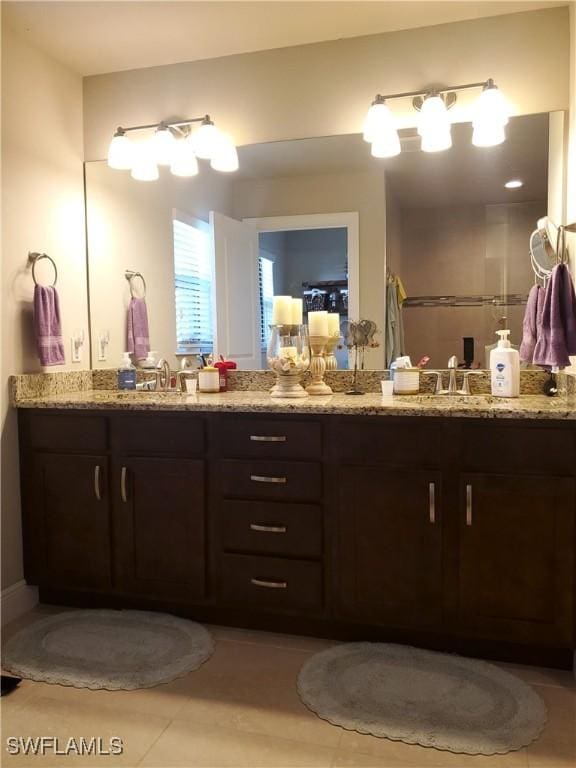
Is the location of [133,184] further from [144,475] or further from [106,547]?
[106,547]

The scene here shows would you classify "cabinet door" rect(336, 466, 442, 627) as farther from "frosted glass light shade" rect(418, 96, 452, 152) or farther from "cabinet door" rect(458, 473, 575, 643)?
"frosted glass light shade" rect(418, 96, 452, 152)

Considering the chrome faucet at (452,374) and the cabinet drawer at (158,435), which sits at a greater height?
the chrome faucet at (452,374)

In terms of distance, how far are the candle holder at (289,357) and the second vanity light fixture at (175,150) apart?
800mm

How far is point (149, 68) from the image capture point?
271 centimetres

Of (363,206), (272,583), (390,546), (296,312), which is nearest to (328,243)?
(363,206)

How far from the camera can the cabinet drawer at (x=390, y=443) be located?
6.40ft

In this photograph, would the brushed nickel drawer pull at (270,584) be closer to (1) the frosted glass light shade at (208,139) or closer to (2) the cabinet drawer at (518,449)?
(2) the cabinet drawer at (518,449)

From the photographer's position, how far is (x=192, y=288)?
2.79m

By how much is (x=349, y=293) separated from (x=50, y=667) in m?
1.80

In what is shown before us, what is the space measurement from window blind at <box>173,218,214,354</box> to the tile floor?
138 centimetres

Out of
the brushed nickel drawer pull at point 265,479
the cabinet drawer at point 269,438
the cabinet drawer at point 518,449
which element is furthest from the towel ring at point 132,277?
the cabinet drawer at point 518,449

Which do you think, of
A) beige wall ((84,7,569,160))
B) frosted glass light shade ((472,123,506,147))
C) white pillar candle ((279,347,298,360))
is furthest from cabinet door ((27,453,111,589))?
frosted glass light shade ((472,123,506,147))

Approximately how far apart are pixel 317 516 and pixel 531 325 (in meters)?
1.06

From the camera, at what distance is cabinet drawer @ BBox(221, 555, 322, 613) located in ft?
6.83
